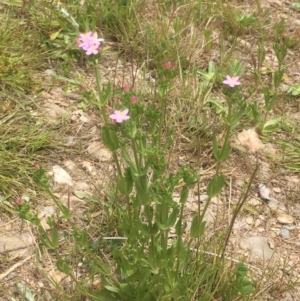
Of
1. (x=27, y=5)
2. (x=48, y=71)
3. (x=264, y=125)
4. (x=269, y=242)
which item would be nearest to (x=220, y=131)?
(x=264, y=125)

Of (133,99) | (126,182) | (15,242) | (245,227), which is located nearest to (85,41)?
(133,99)

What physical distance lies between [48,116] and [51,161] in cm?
28

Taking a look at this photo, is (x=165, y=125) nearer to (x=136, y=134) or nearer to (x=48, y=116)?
(x=48, y=116)

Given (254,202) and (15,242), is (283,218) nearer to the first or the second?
(254,202)

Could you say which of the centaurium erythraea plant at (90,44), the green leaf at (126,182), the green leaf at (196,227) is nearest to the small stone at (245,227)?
the green leaf at (196,227)

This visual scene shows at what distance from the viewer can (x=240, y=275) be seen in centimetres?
162

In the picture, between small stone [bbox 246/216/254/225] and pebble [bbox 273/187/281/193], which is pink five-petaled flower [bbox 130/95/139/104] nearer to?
small stone [bbox 246/216/254/225]

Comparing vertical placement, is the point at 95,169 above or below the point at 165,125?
below

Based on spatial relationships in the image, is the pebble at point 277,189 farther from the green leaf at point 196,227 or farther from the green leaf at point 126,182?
the green leaf at point 126,182

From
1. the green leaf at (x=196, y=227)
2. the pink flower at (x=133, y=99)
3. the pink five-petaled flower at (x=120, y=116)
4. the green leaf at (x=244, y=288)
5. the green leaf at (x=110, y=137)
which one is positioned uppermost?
the pink flower at (x=133, y=99)

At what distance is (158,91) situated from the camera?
6.66 ft

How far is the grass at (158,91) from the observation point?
1.73m

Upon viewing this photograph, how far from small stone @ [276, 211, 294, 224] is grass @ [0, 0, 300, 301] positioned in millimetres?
256

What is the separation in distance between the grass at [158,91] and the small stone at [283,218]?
256mm
